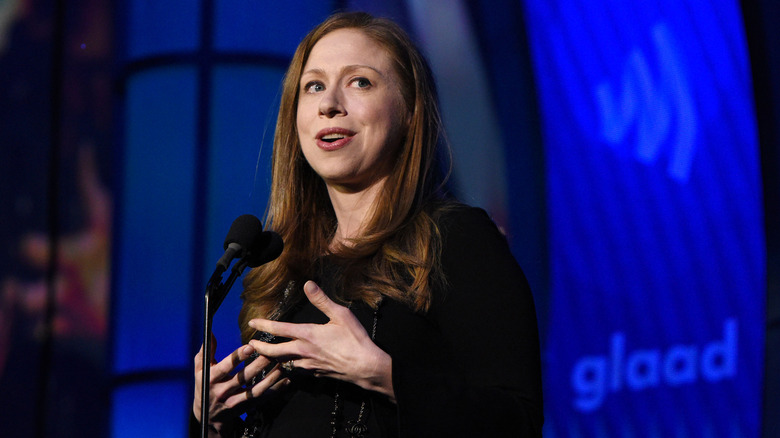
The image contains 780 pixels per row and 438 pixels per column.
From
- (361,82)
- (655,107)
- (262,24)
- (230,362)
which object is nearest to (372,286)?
(230,362)

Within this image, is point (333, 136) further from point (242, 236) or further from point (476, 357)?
point (476, 357)

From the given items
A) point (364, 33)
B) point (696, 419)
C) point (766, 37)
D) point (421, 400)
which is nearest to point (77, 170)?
point (364, 33)

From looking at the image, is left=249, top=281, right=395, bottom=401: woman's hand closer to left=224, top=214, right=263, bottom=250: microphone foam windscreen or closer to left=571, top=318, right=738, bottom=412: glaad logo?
left=224, top=214, right=263, bottom=250: microphone foam windscreen

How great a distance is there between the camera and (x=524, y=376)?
4.16ft

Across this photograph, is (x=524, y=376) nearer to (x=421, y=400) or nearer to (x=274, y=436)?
(x=421, y=400)

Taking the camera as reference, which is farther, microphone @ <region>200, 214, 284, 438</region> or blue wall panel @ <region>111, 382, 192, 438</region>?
blue wall panel @ <region>111, 382, 192, 438</region>

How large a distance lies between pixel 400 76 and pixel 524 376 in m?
0.70

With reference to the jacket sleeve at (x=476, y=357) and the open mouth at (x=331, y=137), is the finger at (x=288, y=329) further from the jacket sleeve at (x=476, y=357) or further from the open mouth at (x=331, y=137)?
the open mouth at (x=331, y=137)

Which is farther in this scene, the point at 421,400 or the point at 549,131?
the point at 549,131

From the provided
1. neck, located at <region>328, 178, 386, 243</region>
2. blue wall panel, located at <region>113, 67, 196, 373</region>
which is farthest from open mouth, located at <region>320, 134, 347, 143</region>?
blue wall panel, located at <region>113, 67, 196, 373</region>

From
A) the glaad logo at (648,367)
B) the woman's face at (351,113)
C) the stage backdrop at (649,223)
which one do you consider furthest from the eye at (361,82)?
the glaad logo at (648,367)

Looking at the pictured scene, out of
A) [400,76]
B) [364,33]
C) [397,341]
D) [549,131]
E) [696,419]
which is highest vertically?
[549,131]

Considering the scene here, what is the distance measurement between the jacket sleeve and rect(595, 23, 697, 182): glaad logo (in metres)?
1.75

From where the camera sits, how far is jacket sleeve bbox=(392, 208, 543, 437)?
1.23m
